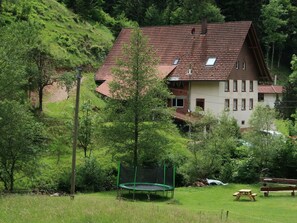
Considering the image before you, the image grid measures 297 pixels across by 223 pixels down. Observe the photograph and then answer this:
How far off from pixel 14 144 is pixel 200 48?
29.7 metres

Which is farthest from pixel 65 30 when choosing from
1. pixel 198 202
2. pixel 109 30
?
pixel 198 202

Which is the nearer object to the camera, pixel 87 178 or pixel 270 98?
pixel 87 178

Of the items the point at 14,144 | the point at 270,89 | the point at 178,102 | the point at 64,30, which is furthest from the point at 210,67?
the point at 14,144

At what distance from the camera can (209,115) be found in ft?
125

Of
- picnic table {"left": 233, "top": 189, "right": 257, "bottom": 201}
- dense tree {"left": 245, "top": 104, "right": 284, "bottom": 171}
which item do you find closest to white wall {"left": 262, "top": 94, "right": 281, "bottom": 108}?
dense tree {"left": 245, "top": 104, "right": 284, "bottom": 171}

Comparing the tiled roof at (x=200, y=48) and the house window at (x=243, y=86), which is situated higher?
the tiled roof at (x=200, y=48)

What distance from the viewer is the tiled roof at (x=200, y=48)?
5219 centimetres

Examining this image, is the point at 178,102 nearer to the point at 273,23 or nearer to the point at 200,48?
the point at 200,48

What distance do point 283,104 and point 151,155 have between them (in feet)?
115

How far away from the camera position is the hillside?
53.8 meters

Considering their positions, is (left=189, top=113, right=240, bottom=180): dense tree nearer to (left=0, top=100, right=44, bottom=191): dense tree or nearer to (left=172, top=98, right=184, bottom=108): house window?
(left=0, top=100, right=44, bottom=191): dense tree

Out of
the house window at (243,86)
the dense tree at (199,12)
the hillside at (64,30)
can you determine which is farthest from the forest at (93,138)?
the dense tree at (199,12)

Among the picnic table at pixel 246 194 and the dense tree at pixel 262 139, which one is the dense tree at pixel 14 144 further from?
the dense tree at pixel 262 139

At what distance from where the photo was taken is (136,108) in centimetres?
3262
